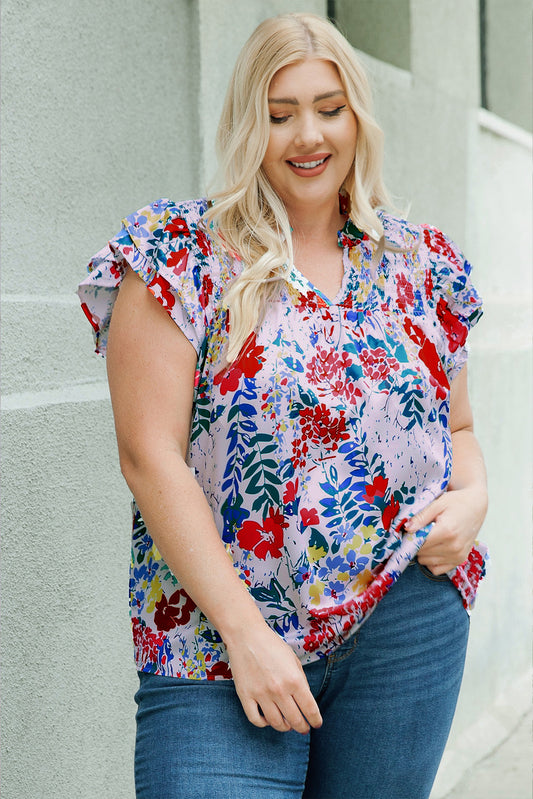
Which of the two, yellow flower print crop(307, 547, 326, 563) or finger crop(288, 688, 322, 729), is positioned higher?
yellow flower print crop(307, 547, 326, 563)

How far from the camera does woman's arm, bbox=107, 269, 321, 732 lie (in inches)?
66.4

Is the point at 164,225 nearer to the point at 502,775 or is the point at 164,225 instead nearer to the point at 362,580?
the point at 362,580

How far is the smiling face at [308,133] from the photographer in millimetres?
1933

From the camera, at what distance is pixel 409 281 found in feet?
6.75

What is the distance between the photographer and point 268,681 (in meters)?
1.68

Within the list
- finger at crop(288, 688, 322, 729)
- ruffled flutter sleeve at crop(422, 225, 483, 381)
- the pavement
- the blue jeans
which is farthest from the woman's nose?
the pavement

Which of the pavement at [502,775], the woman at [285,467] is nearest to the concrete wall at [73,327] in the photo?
the woman at [285,467]

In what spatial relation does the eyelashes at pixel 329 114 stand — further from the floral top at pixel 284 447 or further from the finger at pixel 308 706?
the finger at pixel 308 706

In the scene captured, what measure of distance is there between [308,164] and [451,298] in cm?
42

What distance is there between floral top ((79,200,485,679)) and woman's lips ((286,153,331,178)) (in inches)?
8.0

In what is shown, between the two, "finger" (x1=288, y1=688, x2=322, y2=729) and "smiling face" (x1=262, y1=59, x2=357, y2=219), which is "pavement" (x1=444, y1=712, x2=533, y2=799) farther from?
"smiling face" (x1=262, y1=59, x2=357, y2=219)

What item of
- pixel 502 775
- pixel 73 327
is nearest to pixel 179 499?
pixel 73 327

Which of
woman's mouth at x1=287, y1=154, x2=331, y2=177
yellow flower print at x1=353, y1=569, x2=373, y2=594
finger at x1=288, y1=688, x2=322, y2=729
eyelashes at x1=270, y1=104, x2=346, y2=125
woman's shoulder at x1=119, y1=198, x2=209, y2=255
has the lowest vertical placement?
finger at x1=288, y1=688, x2=322, y2=729

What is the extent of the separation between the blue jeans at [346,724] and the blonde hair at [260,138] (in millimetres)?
638
